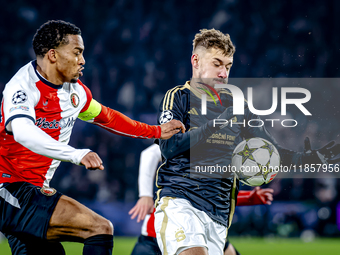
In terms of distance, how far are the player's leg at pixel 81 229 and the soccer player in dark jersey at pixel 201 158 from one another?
47cm

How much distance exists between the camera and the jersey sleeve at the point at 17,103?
95.3 inches

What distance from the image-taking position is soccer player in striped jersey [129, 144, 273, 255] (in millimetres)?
3672

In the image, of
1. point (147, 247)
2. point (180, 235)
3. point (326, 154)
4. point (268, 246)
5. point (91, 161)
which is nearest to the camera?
point (91, 161)

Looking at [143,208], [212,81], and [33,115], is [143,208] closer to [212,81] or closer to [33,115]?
[212,81]

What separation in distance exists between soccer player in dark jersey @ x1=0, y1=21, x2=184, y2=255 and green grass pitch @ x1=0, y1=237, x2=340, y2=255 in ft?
14.3

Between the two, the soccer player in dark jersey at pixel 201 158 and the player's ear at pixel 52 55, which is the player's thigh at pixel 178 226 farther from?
the player's ear at pixel 52 55

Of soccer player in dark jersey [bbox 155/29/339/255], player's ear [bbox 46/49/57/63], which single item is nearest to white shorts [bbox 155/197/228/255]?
soccer player in dark jersey [bbox 155/29/339/255]

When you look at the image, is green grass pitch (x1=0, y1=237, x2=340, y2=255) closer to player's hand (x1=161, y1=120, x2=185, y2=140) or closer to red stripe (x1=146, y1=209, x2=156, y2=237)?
red stripe (x1=146, y1=209, x2=156, y2=237)

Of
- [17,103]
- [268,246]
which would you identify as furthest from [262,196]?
[268,246]

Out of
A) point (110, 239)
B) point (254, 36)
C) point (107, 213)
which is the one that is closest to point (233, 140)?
point (110, 239)

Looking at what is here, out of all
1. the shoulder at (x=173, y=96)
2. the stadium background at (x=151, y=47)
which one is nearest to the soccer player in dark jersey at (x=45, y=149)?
the shoulder at (x=173, y=96)

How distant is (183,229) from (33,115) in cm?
120

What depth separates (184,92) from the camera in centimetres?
320

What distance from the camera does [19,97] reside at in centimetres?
249
